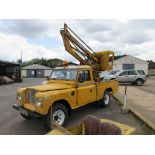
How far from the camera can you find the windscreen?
20.8 ft

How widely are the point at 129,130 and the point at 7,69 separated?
32.6m

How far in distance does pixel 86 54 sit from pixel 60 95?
12.0ft

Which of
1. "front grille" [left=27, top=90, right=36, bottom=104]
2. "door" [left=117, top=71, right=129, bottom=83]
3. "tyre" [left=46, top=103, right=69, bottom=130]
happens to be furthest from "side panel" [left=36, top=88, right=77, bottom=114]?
"door" [left=117, top=71, right=129, bottom=83]

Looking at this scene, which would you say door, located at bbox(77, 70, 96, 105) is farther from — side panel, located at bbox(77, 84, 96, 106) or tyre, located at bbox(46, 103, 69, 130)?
tyre, located at bbox(46, 103, 69, 130)

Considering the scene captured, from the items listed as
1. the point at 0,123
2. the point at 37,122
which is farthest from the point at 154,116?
the point at 0,123

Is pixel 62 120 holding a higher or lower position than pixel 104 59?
lower

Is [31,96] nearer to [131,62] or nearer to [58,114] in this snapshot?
[58,114]

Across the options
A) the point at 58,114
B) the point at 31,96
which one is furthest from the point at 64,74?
the point at 58,114

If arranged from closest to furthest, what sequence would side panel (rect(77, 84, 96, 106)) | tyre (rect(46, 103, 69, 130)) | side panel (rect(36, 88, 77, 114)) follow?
side panel (rect(36, 88, 77, 114))
tyre (rect(46, 103, 69, 130))
side panel (rect(77, 84, 96, 106))

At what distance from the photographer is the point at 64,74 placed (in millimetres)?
6570

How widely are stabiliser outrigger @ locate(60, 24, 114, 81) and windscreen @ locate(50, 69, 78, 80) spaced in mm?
1562

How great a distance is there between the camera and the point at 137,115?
6.22 m

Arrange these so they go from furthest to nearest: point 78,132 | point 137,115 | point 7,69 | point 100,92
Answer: point 7,69
point 100,92
point 137,115
point 78,132

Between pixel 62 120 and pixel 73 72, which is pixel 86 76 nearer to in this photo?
pixel 73 72
